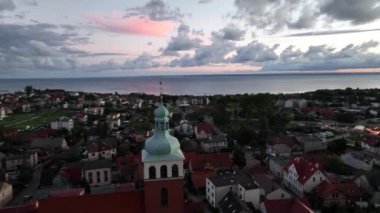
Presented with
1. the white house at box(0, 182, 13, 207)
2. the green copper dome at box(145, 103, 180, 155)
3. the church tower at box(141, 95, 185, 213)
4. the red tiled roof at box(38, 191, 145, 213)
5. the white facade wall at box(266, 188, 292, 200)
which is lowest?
the white house at box(0, 182, 13, 207)

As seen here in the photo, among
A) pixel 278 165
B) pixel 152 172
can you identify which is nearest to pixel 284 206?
pixel 152 172

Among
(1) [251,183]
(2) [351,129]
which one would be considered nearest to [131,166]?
(1) [251,183]

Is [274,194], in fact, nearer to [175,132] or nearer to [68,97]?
[175,132]

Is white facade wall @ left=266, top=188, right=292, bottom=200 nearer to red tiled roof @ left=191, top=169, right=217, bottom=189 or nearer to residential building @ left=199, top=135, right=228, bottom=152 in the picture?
red tiled roof @ left=191, top=169, right=217, bottom=189

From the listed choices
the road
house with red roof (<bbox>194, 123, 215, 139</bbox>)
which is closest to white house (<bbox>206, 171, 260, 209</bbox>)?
the road

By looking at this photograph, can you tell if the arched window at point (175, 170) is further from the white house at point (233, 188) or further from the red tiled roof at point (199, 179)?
the red tiled roof at point (199, 179)

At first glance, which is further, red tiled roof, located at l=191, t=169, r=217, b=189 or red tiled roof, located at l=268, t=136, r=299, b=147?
red tiled roof, located at l=268, t=136, r=299, b=147
